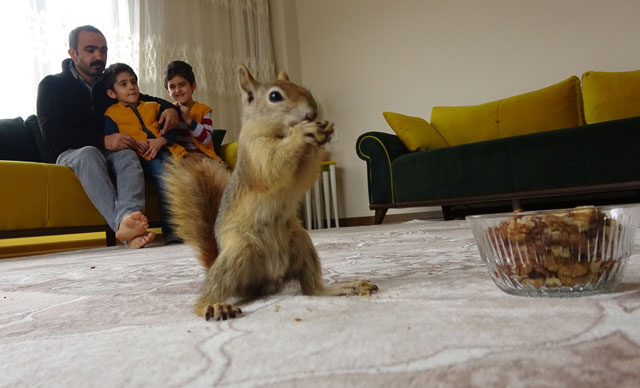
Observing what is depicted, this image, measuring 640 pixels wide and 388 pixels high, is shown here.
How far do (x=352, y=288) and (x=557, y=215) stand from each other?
0.30m

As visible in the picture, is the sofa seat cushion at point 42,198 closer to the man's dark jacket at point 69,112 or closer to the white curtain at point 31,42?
the man's dark jacket at point 69,112

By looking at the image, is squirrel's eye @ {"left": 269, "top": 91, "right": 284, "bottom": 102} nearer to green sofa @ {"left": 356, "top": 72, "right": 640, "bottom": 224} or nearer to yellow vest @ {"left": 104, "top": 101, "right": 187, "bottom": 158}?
yellow vest @ {"left": 104, "top": 101, "right": 187, "bottom": 158}

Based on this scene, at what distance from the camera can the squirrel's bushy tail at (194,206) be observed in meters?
0.77

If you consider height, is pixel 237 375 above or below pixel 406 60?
below

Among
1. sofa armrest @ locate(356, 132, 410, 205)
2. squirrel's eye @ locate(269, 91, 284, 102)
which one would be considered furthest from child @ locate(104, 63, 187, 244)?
squirrel's eye @ locate(269, 91, 284, 102)

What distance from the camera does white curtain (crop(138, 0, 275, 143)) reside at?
3715 millimetres

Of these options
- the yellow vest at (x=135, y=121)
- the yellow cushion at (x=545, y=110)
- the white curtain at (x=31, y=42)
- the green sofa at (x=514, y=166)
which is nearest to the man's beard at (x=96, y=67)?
the yellow vest at (x=135, y=121)

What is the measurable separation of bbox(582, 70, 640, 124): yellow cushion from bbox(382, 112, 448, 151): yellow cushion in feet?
3.25

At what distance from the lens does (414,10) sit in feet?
13.4

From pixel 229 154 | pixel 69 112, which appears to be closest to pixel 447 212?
pixel 229 154

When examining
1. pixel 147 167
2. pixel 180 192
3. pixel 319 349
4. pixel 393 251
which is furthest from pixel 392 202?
pixel 319 349

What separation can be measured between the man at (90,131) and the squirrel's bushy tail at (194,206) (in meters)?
1.56

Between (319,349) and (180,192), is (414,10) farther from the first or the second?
(319,349)

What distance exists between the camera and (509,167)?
2824 millimetres
